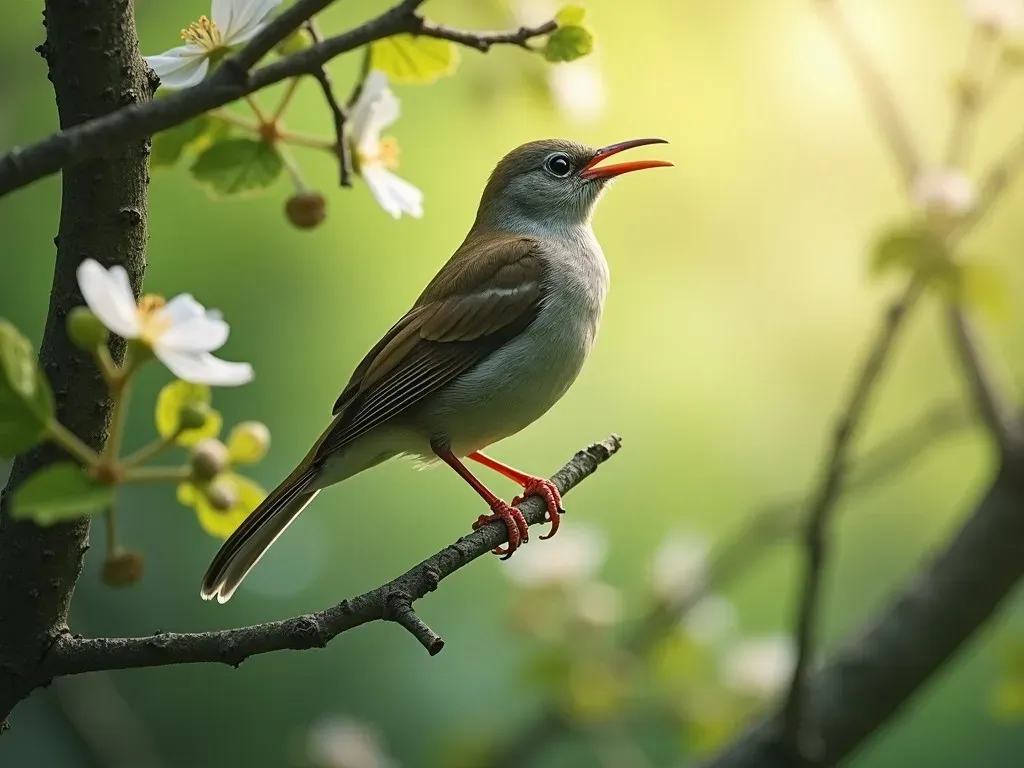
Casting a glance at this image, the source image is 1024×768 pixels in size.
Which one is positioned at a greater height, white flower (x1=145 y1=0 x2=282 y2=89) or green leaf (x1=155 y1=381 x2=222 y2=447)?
white flower (x1=145 y1=0 x2=282 y2=89)

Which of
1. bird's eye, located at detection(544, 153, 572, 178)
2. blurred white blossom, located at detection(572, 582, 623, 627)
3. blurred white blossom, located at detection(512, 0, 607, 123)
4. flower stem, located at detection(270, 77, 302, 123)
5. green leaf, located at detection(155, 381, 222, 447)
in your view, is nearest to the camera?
green leaf, located at detection(155, 381, 222, 447)

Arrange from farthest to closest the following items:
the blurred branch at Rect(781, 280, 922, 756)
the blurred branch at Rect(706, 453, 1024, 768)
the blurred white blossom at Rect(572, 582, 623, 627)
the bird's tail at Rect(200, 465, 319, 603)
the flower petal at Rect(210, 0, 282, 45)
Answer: the blurred white blossom at Rect(572, 582, 623, 627) < the blurred branch at Rect(706, 453, 1024, 768) < the bird's tail at Rect(200, 465, 319, 603) < the blurred branch at Rect(781, 280, 922, 756) < the flower petal at Rect(210, 0, 282, 45)

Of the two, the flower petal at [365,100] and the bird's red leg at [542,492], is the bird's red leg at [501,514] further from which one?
the flower petal at [365,100]

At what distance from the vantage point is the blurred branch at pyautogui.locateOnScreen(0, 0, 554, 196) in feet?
5.09

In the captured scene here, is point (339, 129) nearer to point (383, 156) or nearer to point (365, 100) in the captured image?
point (365, 100)

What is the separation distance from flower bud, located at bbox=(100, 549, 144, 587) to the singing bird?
1094mm

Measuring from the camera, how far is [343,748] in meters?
4.79

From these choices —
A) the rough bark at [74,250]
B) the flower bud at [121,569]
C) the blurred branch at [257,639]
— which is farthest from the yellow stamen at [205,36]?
the blurred branch at [257,639]

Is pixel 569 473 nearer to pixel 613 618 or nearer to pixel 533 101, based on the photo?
pixel 533 101

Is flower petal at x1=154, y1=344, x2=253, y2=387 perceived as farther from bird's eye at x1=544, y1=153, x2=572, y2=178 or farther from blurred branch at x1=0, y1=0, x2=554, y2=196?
bird's eye at x1=544, y1=153, x2=572, y2=178

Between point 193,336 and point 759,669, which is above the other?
point 193,336

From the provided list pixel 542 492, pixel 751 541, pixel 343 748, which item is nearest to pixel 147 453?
pixel 542 492

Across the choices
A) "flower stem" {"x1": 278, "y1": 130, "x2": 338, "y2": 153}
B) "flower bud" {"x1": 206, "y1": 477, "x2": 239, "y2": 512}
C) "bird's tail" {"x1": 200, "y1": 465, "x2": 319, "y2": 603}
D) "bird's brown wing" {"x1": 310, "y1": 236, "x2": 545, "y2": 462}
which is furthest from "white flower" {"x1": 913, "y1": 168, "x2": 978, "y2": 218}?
"flower bud" {"x1": 206, "y1": 477, "x2": 239, "y2": 512}

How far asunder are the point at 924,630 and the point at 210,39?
3.23 meters
